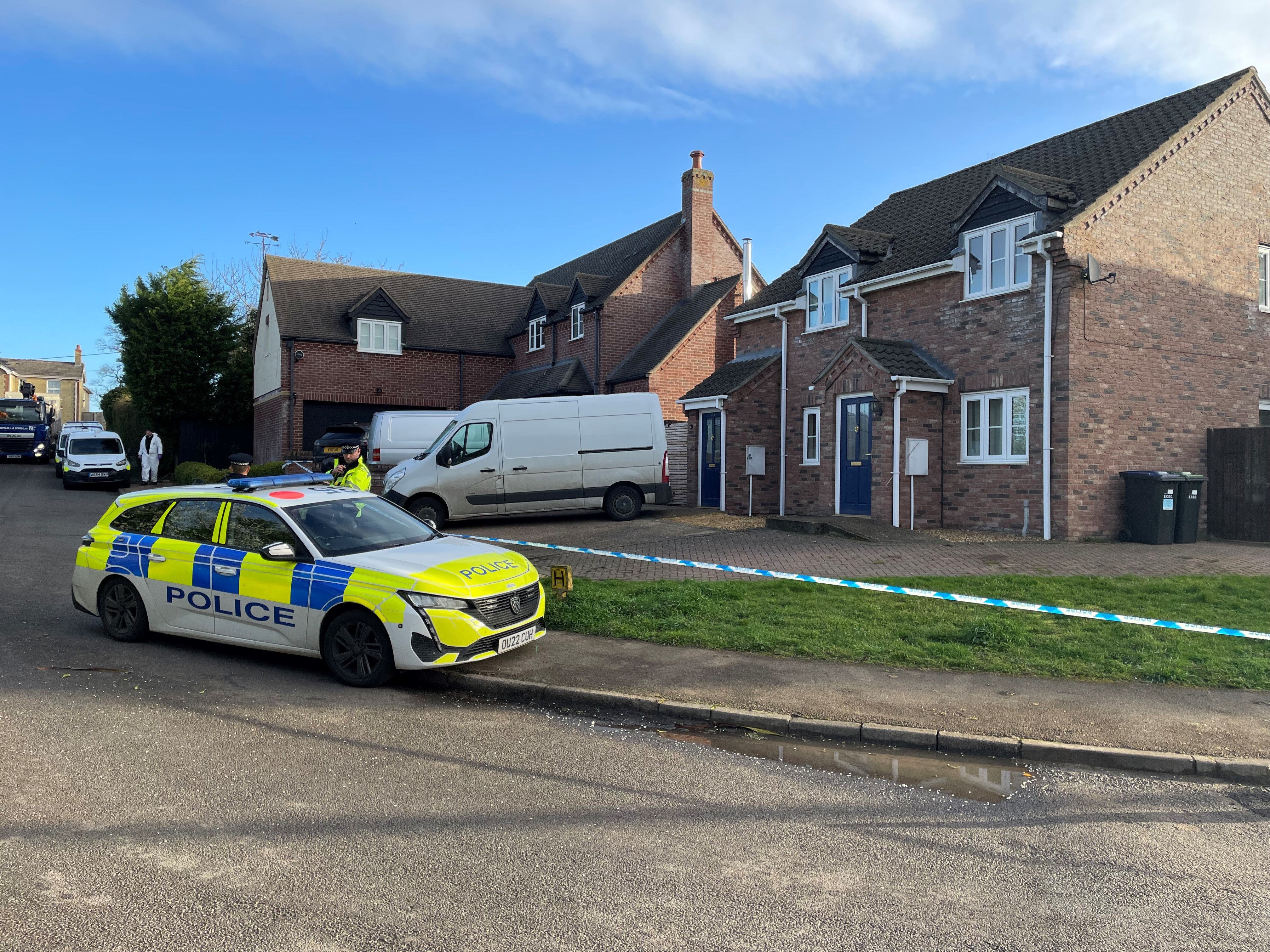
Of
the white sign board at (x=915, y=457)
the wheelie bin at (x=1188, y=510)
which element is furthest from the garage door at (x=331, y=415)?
the wheelie bin at (x=1188, y=510)

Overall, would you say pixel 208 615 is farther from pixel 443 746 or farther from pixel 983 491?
pixel 983 491

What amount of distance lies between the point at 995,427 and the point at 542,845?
13.6 m

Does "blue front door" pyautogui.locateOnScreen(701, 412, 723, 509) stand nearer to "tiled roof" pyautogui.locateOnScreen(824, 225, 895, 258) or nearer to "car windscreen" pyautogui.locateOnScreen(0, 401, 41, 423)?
"tiled roof" pyautogui.locateOnScreen(824, 225, 895, 258)

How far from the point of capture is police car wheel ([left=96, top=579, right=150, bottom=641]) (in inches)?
330

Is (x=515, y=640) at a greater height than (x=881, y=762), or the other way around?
(x=515, y=640)

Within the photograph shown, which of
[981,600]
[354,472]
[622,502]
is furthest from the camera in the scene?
[622,502]

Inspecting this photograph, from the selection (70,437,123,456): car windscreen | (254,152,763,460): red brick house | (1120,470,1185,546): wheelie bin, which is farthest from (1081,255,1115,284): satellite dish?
(70,437,123,456): car windscreen

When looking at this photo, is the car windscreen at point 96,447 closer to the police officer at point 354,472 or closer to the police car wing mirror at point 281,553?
the police officer at point 354,472

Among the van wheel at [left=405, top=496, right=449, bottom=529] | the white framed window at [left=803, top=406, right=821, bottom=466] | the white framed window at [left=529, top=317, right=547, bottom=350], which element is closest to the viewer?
the van wheel at [left=405, top=496, right=449, bottom=529]

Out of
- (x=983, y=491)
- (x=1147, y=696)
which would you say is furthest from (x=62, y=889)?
(x=983, y=491)

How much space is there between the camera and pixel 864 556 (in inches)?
516

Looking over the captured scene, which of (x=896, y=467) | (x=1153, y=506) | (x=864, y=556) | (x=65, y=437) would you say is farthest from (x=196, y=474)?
(x=1153, y=506)

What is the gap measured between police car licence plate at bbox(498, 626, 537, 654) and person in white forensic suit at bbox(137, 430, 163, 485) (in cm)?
2556

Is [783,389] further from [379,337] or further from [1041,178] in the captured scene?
[379,337]
